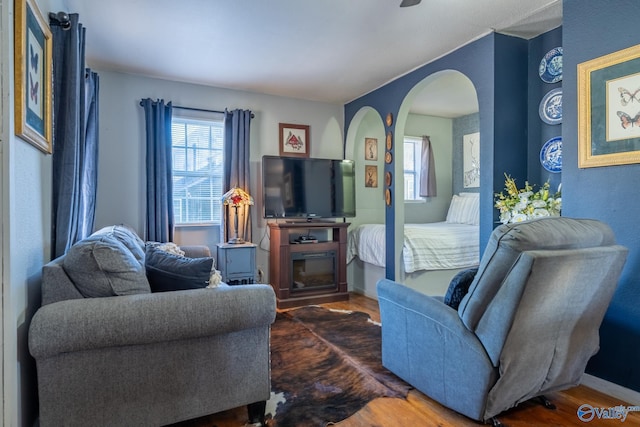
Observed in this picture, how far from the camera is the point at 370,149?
16.6 feet

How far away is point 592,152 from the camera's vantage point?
7.10 feet

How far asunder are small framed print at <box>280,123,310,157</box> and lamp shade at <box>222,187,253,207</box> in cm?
88

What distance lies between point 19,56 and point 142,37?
180cm

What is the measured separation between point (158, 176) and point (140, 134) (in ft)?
1.74

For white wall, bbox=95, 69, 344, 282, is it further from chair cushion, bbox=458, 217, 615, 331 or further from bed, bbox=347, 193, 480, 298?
chair cushion, bbox=458, 217, 615, 331

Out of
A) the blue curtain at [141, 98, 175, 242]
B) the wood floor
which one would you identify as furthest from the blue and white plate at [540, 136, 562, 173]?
the blue curtain at [141, 98, 175, 242]

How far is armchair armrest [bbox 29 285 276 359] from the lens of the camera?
1.39 metres

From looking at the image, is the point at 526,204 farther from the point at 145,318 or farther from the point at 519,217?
the point at 145,318

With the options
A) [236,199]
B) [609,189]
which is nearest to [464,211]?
[609,189]

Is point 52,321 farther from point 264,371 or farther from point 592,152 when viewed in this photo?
point 592,152

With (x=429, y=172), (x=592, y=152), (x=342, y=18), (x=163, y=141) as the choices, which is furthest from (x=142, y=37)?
(x=429, y=172)

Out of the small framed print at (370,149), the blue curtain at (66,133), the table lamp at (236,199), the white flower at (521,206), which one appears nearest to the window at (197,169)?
the table lamp at (236,199)

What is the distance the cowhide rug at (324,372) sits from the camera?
1.88m

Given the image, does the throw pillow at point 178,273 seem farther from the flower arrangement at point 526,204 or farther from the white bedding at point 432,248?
the white bedding at point 432,248
